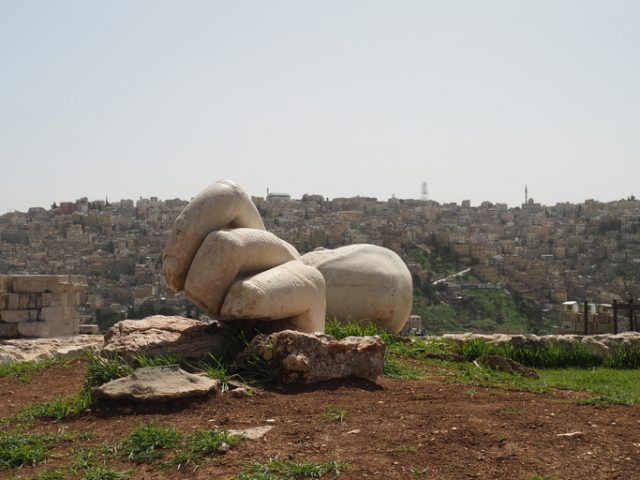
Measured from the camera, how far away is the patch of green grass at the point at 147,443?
4.76 m

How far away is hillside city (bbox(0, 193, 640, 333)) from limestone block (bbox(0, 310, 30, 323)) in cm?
2110

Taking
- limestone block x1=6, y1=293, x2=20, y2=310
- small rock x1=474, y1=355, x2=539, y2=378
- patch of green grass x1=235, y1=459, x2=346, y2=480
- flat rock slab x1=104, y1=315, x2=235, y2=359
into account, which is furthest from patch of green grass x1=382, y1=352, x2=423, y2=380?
limestone block x1=6, y1=293, x2=20, y2=310

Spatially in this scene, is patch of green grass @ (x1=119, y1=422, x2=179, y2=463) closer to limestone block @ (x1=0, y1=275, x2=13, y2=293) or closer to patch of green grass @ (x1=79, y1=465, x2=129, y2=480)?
patch of green grass @ (x1=79, y1=465, x2=129, y2=480)

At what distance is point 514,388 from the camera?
720 cm

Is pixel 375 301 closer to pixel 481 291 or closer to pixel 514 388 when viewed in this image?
pixel 514 388

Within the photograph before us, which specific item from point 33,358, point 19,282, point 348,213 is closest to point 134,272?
point 348,213

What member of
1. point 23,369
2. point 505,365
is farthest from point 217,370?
point 505,365

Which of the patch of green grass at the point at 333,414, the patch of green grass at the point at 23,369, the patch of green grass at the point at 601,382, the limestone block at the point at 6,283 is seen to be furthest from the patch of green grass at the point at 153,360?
the limestone block at the point at 6,283

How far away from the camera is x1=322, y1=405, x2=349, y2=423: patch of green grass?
542cm

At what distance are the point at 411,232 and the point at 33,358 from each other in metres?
59.1

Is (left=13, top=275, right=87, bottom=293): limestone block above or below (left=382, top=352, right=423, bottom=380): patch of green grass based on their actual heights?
above

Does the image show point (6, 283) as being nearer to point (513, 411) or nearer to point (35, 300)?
point (35, 300)

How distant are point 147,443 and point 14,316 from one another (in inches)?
405

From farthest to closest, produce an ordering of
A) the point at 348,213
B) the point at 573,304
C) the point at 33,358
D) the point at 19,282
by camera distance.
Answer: the point at 348,213 → the point at 573,304 → the point at 19,282 → the point at 33,358
